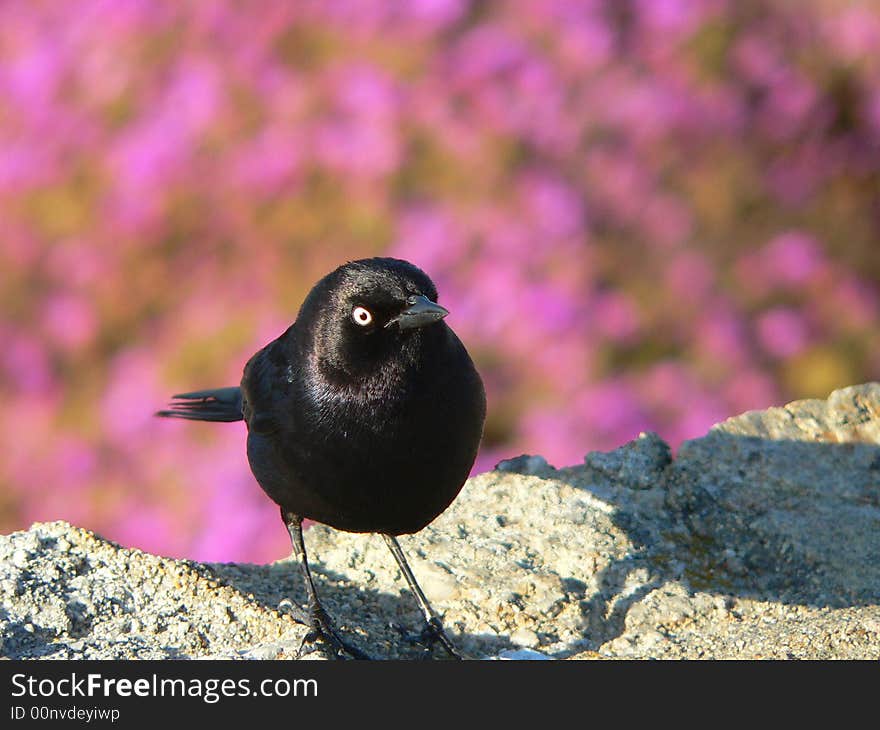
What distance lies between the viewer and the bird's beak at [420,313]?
3045 mm

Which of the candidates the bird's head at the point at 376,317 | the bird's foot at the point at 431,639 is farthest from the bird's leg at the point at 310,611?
the bird's head at the point at 376,317

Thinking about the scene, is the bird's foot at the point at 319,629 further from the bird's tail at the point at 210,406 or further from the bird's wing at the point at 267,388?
the bird's tail at the point at 210,406

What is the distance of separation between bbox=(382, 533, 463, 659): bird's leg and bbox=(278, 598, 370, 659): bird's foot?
19cm

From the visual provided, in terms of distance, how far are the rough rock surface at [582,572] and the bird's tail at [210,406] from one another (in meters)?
0.57

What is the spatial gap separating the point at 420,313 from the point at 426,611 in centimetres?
90

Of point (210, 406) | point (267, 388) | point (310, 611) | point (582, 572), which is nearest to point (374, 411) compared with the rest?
point (267, 388)

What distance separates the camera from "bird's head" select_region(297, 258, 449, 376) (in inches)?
123

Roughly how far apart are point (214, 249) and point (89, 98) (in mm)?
1045

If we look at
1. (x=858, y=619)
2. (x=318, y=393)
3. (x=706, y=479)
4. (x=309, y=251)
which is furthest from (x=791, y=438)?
(x=309, y=251)

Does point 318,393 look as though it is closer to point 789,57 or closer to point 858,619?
point 858,619

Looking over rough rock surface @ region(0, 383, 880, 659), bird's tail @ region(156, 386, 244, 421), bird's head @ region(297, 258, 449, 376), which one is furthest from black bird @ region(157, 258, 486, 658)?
bird's tail @ region(156, 386, 244, 421)

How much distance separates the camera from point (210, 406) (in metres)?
4.44

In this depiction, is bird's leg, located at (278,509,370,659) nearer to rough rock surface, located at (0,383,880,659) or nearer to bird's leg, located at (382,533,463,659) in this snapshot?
rough rock surface, located at (0,383,880,659)

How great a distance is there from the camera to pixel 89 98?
20.2 ft
